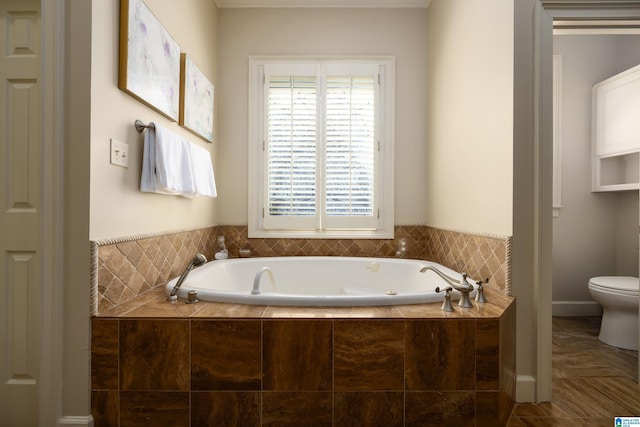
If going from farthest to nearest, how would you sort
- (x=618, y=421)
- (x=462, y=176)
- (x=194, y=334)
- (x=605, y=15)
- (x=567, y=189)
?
(x=567, y=189)
(x=462, y=176)
(x=605, y=15)
(x=618, y=421)
(x=194, y=334)

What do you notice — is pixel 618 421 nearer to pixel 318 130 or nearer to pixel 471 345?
pixel 471 345

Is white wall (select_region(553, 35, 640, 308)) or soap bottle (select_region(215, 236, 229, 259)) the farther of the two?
white wall (select_region(553, 35, 640, 308))

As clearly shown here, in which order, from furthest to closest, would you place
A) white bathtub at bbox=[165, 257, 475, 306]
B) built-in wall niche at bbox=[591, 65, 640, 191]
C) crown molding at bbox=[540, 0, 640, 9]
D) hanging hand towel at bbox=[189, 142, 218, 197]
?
built-in wall niche at bbox=[591, 65, 640, 191]
white bathtub at bbox=[165, 257, 475, 306]
hanging hand towel at bbox=[189, 142, 218, 197]
crown molding at bbox=[540, 0, 640, 9]

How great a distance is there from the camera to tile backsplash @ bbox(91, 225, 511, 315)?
147cm

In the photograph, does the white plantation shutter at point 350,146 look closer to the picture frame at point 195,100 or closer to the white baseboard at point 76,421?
the picture frame at point 195,100

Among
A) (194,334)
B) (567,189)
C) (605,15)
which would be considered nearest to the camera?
(194,334)

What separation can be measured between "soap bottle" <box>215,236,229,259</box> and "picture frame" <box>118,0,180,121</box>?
103 centimetres

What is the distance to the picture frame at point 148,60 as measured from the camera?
5.00ft

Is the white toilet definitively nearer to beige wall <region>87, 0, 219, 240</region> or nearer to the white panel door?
beige wall <region>87, 0, 219, 240</region>

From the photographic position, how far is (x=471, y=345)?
137 centimetres

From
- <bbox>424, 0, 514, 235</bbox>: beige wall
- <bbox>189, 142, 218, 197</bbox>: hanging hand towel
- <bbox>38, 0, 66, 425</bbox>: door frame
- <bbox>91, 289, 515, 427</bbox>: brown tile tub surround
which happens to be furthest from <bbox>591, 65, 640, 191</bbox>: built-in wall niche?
<bbox>38, 0, 66, 425</bbox>: door frame

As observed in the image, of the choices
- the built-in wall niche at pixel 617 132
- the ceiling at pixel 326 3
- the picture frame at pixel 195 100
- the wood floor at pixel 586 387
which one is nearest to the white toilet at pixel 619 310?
the wood floor at pixel 586 387

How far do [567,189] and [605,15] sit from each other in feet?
5.62

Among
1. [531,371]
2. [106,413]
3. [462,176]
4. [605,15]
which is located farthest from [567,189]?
[106,413]
